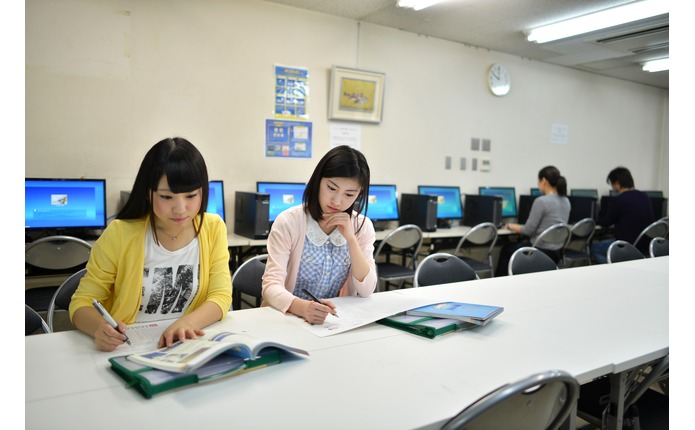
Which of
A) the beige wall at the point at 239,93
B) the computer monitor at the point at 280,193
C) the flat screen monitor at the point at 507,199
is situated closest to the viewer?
the beige wall at the point at 239,93

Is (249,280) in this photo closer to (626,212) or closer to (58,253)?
(58,253)

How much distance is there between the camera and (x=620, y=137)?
6516mm

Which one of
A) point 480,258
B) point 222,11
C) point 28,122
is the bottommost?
point 480,258

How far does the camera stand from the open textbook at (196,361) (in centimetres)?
103

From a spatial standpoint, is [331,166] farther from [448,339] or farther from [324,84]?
[324,84]

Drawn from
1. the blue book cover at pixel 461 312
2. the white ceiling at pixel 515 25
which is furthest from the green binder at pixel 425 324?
the white ceiling at pixel 515 25

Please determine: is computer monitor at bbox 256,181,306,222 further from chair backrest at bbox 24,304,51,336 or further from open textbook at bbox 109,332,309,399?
open textbook at bbox 109,332,309,399

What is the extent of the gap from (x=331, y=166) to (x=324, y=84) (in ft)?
8.27

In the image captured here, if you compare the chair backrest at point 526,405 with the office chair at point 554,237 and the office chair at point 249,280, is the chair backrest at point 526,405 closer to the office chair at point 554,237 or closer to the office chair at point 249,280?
the office chair at point 249,280

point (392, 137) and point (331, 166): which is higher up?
point (392, 137)

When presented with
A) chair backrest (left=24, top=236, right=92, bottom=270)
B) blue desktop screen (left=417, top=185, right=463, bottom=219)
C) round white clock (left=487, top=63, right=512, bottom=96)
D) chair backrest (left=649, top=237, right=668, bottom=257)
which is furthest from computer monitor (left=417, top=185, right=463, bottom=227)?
chair backrest (left=24, top=236, right=92, bottom=270)

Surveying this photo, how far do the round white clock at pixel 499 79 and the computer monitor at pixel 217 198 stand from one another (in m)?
3.08
